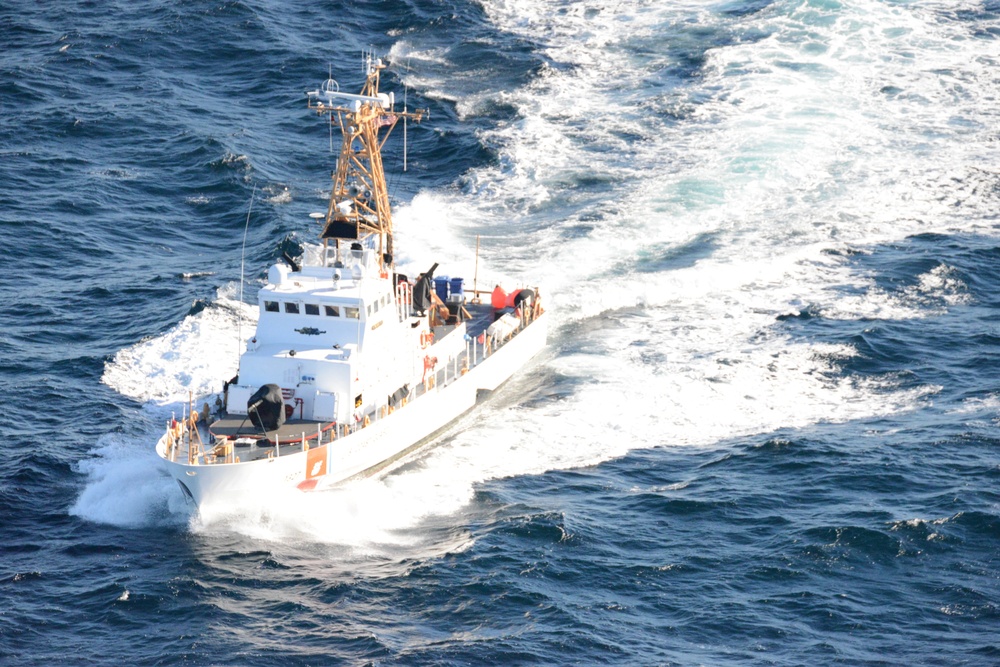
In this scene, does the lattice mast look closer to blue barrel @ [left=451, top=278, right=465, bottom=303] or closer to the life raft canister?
blue barrel @ [left=451, top=278, right=465, bottom=303]

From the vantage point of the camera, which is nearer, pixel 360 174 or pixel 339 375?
pixel 339 375

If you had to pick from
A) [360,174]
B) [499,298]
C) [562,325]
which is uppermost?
[360,174]

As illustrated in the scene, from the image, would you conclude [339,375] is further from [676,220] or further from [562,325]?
[676,220]

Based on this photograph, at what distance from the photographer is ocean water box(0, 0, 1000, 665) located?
3362 cm

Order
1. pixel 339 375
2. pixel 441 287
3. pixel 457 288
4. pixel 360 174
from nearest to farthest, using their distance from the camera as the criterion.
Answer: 1. pixel 339 375
2. pixel 360 174
3. pixel 457 288
4. pixel 441 287

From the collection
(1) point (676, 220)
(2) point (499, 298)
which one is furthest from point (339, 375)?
(1) point (676, 220)

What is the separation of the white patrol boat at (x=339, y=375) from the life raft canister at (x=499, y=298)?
328cm

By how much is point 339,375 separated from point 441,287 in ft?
36.3

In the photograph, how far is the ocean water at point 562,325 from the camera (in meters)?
33.6

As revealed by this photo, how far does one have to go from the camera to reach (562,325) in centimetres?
5325

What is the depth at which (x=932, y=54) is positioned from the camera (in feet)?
237

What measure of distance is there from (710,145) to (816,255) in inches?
427

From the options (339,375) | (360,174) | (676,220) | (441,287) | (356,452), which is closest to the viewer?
(356,452)

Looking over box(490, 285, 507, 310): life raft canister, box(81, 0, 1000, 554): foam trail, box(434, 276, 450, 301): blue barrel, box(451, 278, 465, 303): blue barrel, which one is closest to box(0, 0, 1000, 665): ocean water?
box(81, 0, 1000, 554): foam trail
